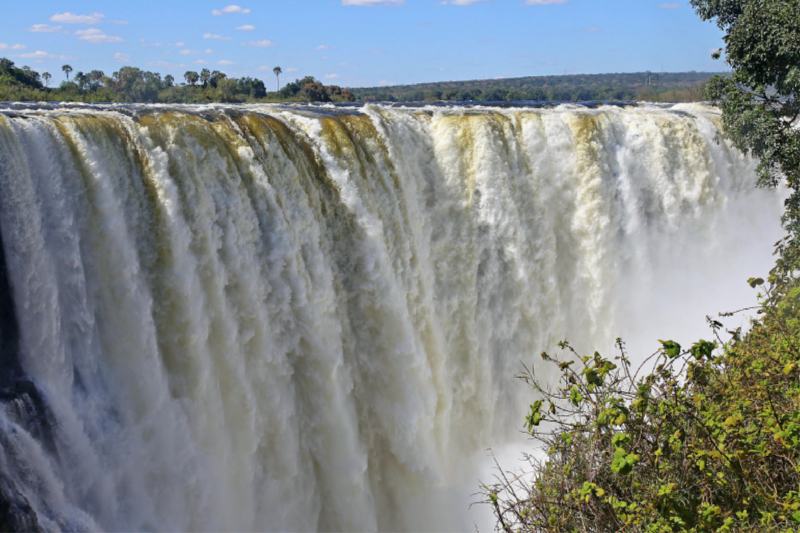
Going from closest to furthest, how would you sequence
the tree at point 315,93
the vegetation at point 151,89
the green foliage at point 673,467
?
the green foliage at point 673,467
the vegetation at point 151,89
the tree at point 315,93

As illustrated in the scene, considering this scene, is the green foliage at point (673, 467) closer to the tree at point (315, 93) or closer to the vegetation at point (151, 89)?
the vegetation at point (151, 89)

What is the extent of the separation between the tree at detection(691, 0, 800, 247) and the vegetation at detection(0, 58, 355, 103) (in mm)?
21828

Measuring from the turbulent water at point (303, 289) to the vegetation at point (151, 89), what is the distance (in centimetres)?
1867

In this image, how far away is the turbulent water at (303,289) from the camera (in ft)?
22.0

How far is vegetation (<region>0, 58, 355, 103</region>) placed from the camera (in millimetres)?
26266

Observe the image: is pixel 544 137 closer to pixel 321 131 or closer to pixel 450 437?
pixel 321 131

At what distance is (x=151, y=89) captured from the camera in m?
48.8

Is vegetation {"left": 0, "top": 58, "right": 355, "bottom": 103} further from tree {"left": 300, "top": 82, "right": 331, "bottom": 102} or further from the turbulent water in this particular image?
the turbulent water

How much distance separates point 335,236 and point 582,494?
5859 mm

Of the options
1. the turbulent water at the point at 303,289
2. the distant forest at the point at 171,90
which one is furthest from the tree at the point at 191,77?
the turbulent water at the point at 303,289

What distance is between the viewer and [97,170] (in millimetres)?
7074

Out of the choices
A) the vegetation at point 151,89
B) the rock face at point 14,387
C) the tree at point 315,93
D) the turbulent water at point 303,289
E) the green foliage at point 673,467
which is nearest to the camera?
the green foliage at point 673,467

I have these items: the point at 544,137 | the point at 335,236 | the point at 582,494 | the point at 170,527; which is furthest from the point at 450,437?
the point at 582,494

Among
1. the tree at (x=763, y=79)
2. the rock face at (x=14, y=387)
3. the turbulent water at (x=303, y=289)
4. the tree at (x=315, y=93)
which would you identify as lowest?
the rock face at (x=14, y=387)
